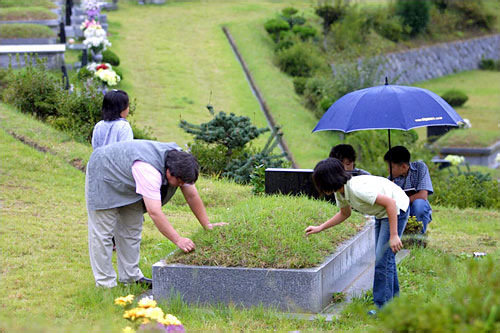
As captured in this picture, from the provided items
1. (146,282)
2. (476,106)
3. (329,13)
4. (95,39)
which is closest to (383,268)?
(146,282)

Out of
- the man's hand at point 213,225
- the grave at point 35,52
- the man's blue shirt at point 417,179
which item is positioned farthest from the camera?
the grave at point 35,52

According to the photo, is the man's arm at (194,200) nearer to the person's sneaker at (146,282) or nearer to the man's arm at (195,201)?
the man's arm at (195,201)

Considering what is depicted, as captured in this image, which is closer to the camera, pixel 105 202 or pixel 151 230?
pixel 105 202

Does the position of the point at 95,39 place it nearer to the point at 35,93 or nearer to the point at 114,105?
the point at 35,93

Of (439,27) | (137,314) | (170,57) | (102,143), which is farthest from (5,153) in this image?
(439,27)

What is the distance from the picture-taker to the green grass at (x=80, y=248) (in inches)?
192

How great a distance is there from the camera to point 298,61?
1003 inches

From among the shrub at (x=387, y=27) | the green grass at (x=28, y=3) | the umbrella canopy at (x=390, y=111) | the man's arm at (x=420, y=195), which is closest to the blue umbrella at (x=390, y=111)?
the umbrella canopy at (x=390, y=111)

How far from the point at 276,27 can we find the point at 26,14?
10386 millimetres

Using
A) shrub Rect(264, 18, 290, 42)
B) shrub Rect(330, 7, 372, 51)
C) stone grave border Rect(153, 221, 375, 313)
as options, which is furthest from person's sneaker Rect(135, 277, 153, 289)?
shrub Rect(264, 18, 290, 42)

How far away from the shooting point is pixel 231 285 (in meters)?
5.28

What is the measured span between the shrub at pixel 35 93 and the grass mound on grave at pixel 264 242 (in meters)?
8.49

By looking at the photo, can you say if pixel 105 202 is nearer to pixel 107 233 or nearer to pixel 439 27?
pixel 107 233

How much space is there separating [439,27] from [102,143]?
3400 centimetres
